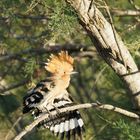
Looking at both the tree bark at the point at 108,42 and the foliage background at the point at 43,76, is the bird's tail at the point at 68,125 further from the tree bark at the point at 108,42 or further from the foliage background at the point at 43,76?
the foliage background at the point at 43,76

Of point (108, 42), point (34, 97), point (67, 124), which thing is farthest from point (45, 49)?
point (108, 42)

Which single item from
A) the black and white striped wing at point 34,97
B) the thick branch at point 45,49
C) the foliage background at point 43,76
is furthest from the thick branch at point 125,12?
the black and white striped wing at point 34,97

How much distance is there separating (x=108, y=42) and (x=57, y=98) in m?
0.47

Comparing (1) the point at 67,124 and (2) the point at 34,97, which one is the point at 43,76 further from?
(2) the point at 34,97

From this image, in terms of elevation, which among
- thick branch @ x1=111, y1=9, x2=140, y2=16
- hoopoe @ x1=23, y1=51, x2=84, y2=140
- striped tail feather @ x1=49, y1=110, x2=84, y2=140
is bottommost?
striped tail feather @ x1=49, y1=110, x2=84, y2=140

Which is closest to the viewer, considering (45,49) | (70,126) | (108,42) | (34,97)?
(108,42)

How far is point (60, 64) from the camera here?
2740mm

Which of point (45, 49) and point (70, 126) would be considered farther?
point (45, 49)

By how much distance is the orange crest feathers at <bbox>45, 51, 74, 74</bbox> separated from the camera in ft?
8.96

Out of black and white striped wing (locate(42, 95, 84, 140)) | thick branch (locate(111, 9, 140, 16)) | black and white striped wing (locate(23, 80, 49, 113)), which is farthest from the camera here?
thick branch (locate(111, 9, 140, 16))

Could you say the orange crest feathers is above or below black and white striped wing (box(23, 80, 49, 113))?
above

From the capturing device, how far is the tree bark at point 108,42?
93.0 inches

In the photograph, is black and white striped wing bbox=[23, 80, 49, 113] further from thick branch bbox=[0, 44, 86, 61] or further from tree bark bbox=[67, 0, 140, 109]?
thick branch bbox=[0, 44, 86, 61]

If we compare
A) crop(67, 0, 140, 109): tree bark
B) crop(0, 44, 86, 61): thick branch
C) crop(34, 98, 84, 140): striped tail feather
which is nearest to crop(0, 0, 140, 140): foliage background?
crop(0, 44, 86, 61): thick branch
